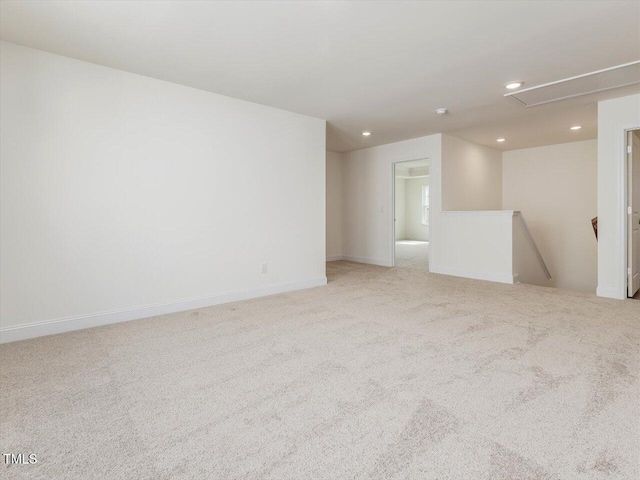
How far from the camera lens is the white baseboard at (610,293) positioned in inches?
156

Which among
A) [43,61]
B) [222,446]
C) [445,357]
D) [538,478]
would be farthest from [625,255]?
[43,61]

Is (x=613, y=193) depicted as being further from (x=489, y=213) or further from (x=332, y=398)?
(x=332, y=398)

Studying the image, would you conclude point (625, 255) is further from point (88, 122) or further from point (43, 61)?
point (43, 61)

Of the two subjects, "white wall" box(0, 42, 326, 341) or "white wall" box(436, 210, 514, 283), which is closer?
"white wall" box(0, 42, 326, 341)

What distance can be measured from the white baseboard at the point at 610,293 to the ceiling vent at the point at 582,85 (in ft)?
7.53

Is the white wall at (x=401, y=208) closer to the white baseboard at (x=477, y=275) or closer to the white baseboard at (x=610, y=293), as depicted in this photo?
the white baseboard at (x=477, y=275)

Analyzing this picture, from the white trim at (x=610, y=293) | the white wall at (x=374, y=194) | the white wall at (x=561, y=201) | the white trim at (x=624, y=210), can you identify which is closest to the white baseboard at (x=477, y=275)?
the white wall at (x=374, y=194)

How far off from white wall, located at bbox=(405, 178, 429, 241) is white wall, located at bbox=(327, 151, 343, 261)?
Answer: 607 cm

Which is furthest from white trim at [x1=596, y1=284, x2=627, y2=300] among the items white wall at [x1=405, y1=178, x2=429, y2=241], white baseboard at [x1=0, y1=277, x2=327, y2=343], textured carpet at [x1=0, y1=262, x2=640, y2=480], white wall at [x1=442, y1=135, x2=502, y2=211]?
white wall at [x1=405, y1=178, x2=429, y2=241]

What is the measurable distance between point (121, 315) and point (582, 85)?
521 centimetres

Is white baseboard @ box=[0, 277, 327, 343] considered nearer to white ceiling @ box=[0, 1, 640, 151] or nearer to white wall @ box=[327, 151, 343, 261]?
white ceiling @ box=[0, 1, 640, 151]

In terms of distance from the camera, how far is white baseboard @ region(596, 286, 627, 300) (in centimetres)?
395

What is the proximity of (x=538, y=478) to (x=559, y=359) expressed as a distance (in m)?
1.30

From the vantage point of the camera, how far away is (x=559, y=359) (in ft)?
7.41
